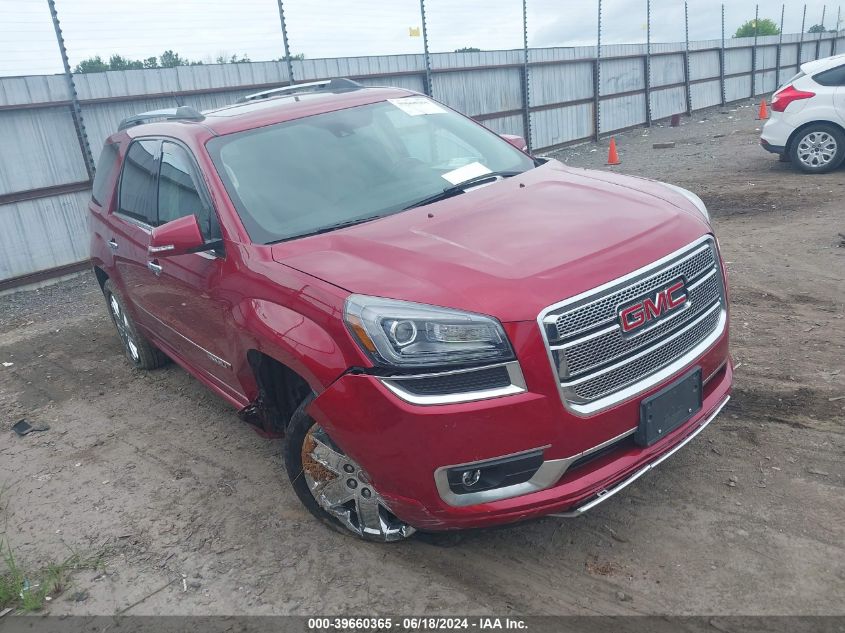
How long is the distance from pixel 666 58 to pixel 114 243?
21.3 meters

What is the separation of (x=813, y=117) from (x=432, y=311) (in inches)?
395

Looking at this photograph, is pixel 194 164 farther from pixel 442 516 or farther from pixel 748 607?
pixel 748 607

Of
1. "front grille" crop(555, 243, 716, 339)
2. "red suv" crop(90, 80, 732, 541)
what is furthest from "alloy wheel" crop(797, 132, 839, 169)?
"front grille" crop(555, 243, 716, 339)

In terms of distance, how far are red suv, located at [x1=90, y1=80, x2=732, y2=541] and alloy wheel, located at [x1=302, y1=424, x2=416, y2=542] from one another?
10 mm

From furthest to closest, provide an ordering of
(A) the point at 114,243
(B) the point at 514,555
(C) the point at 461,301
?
(A) the point at 114,243 → (B) the point at 514,555 → (C) the point at 461,301

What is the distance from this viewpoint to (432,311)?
250 centimetres

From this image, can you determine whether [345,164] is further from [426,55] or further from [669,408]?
[426,55]

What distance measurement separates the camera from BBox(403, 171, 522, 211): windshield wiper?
3414 mm

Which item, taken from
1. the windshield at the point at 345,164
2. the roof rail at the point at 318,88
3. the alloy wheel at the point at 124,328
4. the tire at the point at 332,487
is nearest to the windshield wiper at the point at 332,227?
the windshield at the point at 345,164

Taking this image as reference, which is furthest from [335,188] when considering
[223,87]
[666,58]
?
[666,58]

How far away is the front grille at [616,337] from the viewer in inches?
97.3

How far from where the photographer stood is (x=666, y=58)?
2212 cm

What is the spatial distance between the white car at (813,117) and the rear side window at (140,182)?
9.04m

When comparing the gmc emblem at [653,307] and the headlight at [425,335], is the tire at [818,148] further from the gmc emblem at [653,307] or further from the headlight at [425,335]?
the headlight at [425,335]
